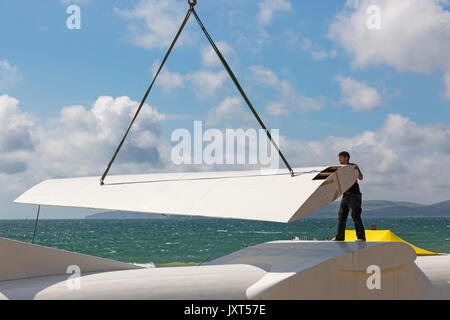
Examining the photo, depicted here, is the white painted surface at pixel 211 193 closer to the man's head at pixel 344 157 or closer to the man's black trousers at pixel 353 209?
the man's head at pixel 344 157

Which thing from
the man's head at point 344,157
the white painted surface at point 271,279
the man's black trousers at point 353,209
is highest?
the man's head at point 344,157

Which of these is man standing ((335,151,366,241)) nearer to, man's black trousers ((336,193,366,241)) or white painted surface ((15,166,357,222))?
man's black trousers ((336,193,366,241))

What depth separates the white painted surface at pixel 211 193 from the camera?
7320mm

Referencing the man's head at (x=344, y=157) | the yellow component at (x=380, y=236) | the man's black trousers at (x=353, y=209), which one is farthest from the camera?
the yellow component at (x=380, y=236)

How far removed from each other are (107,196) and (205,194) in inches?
84.3

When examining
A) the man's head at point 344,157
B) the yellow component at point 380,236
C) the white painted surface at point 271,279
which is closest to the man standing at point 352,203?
the man's head at point 344,157

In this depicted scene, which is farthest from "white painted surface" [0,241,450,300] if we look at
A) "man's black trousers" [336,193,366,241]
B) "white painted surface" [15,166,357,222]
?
"white painted surface" [15,166,357,222]

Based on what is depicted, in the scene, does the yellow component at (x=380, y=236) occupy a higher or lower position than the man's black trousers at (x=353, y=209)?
lower

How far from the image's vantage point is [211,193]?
8.46m

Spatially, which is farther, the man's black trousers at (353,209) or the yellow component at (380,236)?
the yellow component at (380,236)

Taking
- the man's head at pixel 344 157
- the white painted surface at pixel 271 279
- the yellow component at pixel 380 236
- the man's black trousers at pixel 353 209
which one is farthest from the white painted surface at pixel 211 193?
the yellow component at pixel 380 236

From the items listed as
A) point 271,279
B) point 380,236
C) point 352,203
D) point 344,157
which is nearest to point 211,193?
point 271,279

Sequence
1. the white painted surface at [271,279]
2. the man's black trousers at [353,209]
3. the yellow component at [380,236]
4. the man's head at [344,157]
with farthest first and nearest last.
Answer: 1. the yellow component at [380,236]
2. the man's black trousers at [353,209]
3. the man's head at [344,157]
4. the white painted surface at [271,279]

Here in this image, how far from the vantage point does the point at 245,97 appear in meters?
8.23
